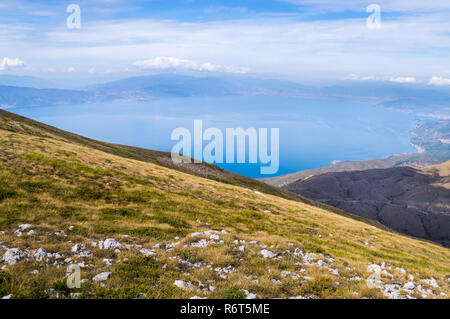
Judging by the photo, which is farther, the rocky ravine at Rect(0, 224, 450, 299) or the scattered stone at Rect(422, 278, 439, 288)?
the scattered stone at Rect(422, 278, 439, 288)

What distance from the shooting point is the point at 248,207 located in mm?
27359

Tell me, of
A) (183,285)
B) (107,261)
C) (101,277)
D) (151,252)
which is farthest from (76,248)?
(183,285)

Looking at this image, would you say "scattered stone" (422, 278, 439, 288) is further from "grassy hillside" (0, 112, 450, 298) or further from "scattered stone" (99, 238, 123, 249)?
"scattered stone" (99, 238, 123, 249)

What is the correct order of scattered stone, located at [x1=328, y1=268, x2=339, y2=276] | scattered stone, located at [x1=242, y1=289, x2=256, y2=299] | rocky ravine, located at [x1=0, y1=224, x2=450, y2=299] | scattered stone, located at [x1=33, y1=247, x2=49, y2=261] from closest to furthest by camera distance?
scattered stone, located at [x1=242, y1=289, x2=256, y2=299] → rocky ravine, located at [x1=0, y1=224, x2=450, y2=299] → scattered stone, located at [x1=33, y1=247, x2=49, y2=261] → scattered stone, located at [x1=328, y1=268, x2=339, y2=276]

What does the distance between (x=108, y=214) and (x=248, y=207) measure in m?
15.5

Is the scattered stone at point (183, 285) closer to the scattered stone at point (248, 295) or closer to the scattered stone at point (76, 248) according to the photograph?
the scattered stone at point (248, 295)

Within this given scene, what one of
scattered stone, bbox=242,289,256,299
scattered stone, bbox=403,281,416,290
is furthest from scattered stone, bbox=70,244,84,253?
scattered stone, bbox=403,281,416,290

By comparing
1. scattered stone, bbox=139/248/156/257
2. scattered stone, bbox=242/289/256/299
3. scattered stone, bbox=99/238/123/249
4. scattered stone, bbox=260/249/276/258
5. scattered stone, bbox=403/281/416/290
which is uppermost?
scattered stone, bbox=99/238/123/249

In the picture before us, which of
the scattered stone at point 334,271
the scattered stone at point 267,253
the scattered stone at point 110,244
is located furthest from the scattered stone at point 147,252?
the scattered stone at point 334,271

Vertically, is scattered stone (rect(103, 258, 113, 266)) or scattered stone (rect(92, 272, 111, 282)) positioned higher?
scattered stone (rect(92, 272, 111, 282))
